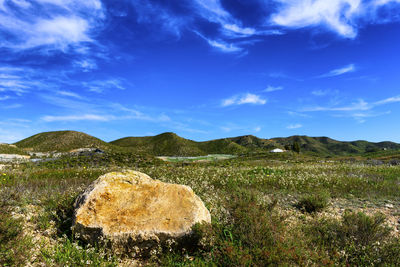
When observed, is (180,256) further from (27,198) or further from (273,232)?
(27,198)

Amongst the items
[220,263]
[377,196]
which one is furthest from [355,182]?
[220,263]

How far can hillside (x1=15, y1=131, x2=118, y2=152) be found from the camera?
223 feet

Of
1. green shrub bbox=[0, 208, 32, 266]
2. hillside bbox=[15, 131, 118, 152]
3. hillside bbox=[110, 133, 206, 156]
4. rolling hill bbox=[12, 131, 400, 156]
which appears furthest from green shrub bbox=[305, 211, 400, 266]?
hillside bbox=[15, 131, 118, 152]

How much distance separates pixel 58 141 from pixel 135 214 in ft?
254

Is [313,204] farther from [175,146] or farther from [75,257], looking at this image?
[175,146]

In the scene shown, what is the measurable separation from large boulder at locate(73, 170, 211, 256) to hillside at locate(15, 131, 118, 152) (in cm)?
6512

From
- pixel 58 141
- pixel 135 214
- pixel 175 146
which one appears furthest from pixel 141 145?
pixel 135 214

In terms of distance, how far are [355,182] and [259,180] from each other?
4.86 metres

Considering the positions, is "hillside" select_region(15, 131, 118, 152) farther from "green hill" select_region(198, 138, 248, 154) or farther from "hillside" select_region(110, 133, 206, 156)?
"green hill" select_region(198, 138, 248, 154)

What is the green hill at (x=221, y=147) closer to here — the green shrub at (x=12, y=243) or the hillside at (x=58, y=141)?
the hillside at (x=58, y=141)

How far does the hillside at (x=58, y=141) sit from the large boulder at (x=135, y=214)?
214 feet

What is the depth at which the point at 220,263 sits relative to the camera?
166 inches

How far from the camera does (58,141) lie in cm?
7131

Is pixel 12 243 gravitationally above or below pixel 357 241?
above
